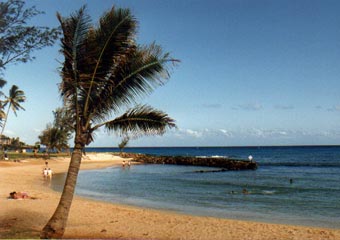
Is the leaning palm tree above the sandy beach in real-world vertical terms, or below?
above

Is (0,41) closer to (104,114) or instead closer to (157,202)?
(104,114)

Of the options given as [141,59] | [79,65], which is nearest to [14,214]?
[79,65]

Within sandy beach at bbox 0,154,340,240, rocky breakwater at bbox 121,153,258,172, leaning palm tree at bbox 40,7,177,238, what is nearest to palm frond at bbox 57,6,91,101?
leaning palm tree at bbox 40,7,177,238

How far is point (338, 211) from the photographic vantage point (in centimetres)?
2064

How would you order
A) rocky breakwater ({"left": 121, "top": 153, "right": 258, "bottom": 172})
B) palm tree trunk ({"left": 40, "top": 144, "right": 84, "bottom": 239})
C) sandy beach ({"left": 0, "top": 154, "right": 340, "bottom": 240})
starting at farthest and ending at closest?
rocky breakwater ({"left": 121, "top": 153, "right": 258, "bottom": 172}) → sandy beach ({"left": 0, "top": 154, "right": 340, "bottom": 240}) → palm tree trunk ({"left": 40, "top": 144, "right": 84, "bottom": 239})

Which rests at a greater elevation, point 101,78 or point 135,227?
point 101,78

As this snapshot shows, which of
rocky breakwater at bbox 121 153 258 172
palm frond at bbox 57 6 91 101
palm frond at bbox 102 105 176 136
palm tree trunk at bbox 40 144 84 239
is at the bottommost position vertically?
rocky breakwater at bbox 121 153 258 172

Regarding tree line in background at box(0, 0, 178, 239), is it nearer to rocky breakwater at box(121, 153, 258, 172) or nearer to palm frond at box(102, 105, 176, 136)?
palm frond at box(102, 105, 176, 136)

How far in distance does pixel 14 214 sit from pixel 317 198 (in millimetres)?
21174

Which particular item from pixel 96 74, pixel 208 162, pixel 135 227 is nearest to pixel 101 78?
pixel 96 74

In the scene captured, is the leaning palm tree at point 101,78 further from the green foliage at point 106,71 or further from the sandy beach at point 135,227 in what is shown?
the sandy beach at point 135,227

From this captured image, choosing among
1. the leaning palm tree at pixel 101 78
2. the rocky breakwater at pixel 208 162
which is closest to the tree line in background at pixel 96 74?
the leaning palm tree at pixel 101 78

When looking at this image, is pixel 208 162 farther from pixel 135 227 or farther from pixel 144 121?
pixel 144 121

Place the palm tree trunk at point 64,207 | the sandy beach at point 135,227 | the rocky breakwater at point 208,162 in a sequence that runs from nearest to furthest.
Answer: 1. the palm tree trunk at point 64,207
2. the sandy beach at point 135,227
3. the rocky breakwater at point 208,162
